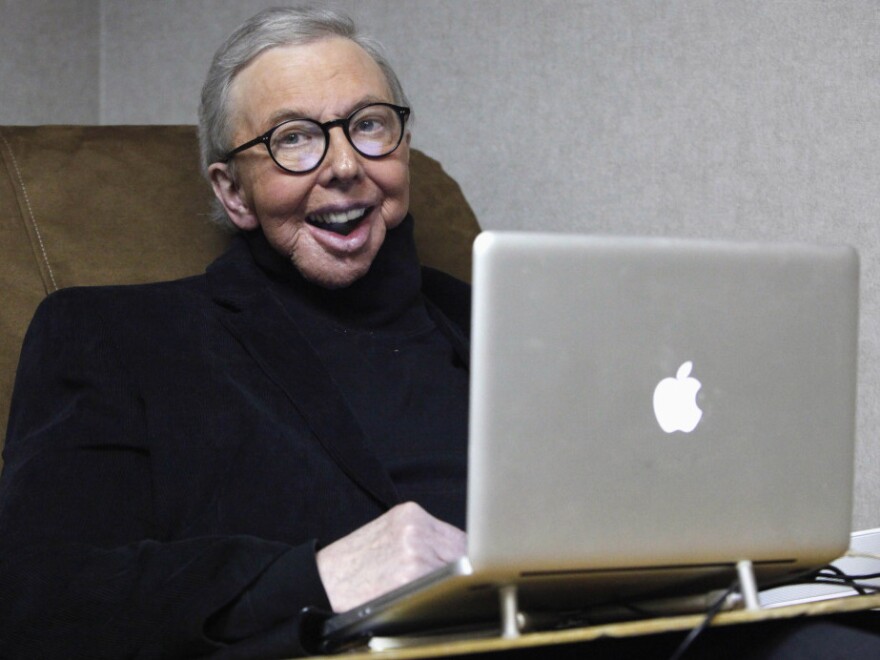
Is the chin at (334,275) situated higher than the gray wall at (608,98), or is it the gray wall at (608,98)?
the gray wall at (608,98)

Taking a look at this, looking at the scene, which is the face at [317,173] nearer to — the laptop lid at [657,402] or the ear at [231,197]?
the ear at [231,197]

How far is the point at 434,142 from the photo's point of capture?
7.50 ft

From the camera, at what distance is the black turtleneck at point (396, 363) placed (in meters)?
1.47

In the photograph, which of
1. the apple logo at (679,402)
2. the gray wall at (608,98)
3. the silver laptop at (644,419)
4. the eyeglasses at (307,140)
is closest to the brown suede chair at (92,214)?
the eyeglasses at (307,140)

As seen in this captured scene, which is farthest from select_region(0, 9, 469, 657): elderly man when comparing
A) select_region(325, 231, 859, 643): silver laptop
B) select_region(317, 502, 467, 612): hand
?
select_region(325, 231, 859, 643): silver laptop

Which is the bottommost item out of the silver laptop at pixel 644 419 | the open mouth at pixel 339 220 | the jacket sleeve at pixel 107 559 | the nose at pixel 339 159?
the jacket sleeve at pixel 107 559

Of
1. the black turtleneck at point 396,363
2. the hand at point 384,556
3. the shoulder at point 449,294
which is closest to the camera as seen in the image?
the hand at point 384,556

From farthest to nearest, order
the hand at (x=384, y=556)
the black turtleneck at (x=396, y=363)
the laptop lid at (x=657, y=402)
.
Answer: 1. the black turtleneck at (x=396, y=363)
2. the hand at (x=384, y=556)
3. the laptop lid at (x=657, y=402)

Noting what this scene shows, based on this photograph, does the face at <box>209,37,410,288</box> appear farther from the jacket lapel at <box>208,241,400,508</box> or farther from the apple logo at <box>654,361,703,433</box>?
the apple logo at <box>654,361,703,433</box>

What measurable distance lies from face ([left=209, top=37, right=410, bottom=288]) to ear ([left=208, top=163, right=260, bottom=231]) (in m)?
0.01

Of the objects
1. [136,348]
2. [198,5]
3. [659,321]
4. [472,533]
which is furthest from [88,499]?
[198,5]

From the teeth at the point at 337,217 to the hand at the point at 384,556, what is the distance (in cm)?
61

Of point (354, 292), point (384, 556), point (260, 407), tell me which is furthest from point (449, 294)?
point (384, 556)

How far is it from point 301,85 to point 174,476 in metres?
0.57
